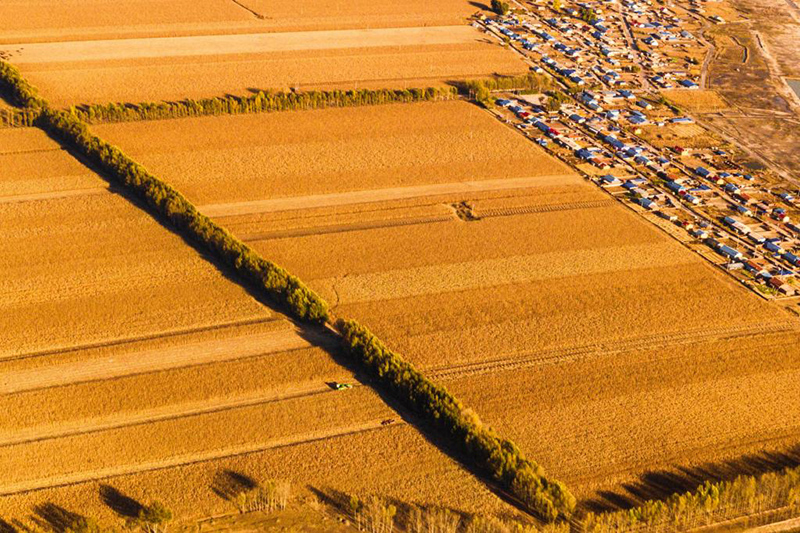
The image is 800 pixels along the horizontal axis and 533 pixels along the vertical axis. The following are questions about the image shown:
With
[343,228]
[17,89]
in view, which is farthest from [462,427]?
[17,89]

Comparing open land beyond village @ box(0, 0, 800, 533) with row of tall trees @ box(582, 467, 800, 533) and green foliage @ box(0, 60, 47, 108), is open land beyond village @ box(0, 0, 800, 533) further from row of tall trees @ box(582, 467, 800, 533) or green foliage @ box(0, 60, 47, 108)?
green foliage @ box(0, 60, 47, 108)

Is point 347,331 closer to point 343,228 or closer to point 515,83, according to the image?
point 343,228

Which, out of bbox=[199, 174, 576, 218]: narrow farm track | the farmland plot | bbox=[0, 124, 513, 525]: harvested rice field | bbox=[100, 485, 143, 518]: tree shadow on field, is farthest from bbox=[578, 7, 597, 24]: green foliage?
bbox=[100, 485, 143, 518]: tree shadow on field

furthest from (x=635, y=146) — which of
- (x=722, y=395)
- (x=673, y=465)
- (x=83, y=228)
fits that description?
(x=83, y=228)

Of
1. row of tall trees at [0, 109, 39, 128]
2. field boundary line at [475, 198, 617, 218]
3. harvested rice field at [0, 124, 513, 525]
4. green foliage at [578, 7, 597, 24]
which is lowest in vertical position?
harvested rice field at [0, 124, 513, 525]

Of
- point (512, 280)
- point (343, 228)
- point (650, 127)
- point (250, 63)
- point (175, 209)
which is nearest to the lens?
point (512, 280)

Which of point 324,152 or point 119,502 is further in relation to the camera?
point 324,152
